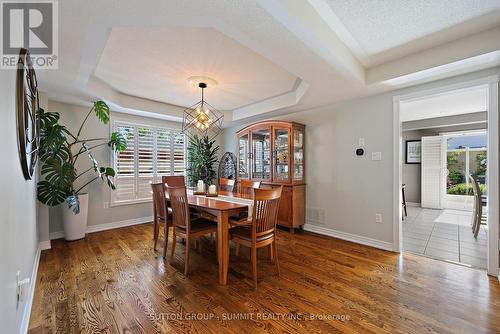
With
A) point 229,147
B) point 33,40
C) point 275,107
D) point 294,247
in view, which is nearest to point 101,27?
point 33,40

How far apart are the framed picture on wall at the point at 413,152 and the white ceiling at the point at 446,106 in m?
1.11

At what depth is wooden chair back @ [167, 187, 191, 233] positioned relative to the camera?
7.68 feet

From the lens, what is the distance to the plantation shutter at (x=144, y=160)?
168 inches

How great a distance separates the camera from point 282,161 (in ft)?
12.8

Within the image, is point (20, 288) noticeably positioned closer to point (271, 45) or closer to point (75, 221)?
point (75, 221)

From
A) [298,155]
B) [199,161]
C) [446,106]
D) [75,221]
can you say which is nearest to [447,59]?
[298,155]

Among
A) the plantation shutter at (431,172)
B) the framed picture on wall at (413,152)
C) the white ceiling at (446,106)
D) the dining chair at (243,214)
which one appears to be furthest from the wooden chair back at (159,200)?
the framed picture on wall at (413,152)

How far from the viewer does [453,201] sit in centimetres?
553

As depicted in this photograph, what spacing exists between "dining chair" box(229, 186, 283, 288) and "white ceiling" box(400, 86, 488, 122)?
276 cm

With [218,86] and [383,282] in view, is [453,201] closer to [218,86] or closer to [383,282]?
[383,282]

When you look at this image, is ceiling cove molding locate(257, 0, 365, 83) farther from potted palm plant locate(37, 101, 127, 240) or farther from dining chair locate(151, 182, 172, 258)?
potted palm plant locate(37, 101, 127, 240)

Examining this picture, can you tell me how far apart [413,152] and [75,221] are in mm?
8041

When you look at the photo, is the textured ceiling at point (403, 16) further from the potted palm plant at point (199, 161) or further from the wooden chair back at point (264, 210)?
the potted palm plant at point (199, 161)

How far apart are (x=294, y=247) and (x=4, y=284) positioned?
2791mm
